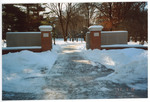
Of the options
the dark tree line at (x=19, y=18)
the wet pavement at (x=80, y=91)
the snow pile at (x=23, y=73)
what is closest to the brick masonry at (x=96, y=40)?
the snow pile at (x=23, y=73)

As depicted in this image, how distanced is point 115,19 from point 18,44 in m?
11.0

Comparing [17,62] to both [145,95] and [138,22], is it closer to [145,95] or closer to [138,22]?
[145,95]

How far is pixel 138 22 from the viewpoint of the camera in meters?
13.0

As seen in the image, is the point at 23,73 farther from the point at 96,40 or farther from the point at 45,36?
the point at 96,40

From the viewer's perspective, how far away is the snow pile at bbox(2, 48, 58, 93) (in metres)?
4.07

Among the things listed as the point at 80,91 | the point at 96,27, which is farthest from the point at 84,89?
the point at 96,27

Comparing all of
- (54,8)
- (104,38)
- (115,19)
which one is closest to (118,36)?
(104,38)

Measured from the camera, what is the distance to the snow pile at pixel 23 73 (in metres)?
4.07

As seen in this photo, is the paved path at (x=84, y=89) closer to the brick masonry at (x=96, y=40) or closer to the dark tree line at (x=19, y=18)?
the brick masonry at (x=96, y=40)

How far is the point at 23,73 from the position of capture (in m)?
5.28

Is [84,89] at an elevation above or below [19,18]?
below

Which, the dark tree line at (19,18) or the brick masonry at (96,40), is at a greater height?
the dark tree line at (19,18)

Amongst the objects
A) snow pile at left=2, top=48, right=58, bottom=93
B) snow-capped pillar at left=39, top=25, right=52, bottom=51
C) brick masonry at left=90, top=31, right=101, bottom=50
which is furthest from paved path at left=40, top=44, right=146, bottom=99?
brick masonry at left=90, top=31, right=101, bottom=50

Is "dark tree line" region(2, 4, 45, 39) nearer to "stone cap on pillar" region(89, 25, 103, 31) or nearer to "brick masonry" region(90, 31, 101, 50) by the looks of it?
"stone cap on pillar" region(89, 25, 103, 31)
